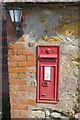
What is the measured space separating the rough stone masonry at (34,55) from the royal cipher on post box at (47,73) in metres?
0.05

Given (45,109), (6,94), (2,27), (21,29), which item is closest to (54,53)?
(21,29)

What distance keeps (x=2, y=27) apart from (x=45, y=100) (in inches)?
49.2

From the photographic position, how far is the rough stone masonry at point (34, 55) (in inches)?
128

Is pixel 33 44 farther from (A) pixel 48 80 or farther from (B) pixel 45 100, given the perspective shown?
(B) pixel 45 100

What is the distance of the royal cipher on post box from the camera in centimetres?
333

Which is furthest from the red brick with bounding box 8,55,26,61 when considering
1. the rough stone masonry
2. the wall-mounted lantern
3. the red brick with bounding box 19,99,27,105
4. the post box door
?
the red brick with bounding box 19,99,27,105

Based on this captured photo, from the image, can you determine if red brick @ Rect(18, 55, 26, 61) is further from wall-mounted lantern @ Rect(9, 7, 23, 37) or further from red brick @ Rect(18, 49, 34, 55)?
wall-mounted lantern @ Rect(9, 7, 23, 37)

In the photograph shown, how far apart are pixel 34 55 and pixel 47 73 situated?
10.7 inches

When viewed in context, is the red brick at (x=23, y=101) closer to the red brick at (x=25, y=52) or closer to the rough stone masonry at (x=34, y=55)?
the rough stone masonry at (x=34, y=55)

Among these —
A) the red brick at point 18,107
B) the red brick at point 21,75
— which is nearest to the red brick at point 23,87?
the red brick at point 21,75

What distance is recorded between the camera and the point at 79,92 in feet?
11.3

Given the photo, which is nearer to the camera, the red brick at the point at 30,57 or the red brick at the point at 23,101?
the red brick at the point at 30,57

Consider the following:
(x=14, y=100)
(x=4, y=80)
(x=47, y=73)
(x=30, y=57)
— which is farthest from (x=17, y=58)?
Result: (x=4, y=80)

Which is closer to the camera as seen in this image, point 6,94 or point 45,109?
point 45,109
